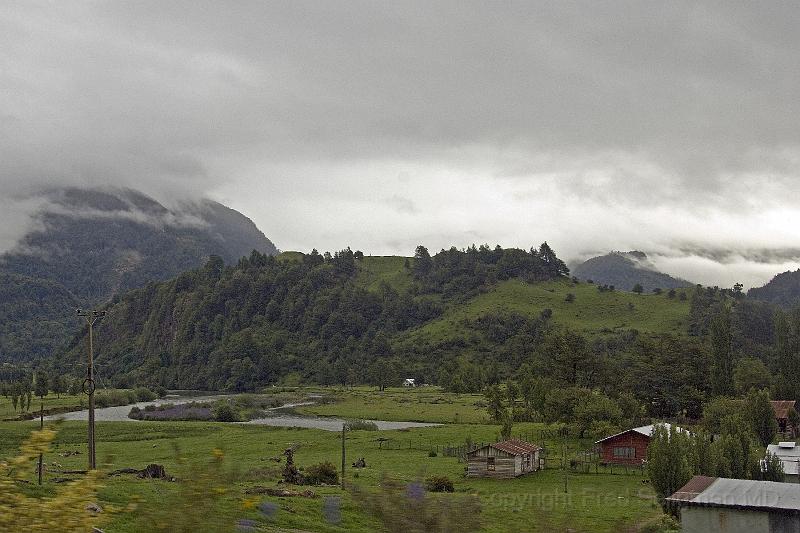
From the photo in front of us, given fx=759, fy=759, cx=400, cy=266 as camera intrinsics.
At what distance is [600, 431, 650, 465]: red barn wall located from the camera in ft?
248

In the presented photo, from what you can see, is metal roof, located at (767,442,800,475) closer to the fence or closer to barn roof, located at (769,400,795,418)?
the fence

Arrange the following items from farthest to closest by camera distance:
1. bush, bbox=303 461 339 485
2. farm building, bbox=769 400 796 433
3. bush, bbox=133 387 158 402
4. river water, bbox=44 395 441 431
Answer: bush, bbox=133 387 158 402, river water, bbox=44 395 441 431, farm building, bbox=769 400 796 433, bush, bbox=303 461 339 485

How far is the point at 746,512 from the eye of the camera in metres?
34.6

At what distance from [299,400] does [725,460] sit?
5712 inches

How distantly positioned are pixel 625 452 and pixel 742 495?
40983 millimetres

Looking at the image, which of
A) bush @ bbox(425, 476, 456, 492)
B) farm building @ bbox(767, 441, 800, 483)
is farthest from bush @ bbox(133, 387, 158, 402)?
farm building @ bbox(767, 441, 800, 483)

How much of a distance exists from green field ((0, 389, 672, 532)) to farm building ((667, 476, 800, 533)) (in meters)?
3.95

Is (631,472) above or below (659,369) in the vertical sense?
below

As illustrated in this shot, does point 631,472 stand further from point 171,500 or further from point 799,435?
point 171,500

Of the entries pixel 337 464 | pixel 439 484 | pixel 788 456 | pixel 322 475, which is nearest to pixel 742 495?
pixel 788 456

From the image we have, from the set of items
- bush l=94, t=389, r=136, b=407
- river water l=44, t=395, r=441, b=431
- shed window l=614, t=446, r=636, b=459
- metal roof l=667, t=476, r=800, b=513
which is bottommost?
river water l=44, t=395, r=441, b=431

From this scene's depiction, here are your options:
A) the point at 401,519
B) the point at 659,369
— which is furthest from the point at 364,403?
the point at 401,519

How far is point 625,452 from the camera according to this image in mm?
76375

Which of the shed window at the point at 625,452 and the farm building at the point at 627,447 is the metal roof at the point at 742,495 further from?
the shed window at the point at 625,452
